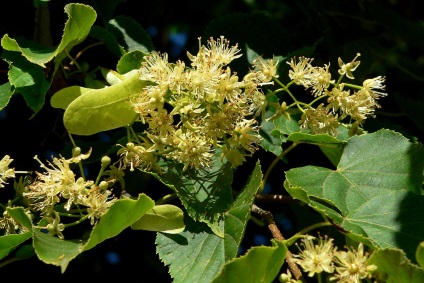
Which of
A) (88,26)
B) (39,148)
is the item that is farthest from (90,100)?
(39,148)

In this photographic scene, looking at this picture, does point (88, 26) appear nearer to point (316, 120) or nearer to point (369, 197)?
point (316, 120)

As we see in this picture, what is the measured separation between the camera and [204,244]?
1.61m

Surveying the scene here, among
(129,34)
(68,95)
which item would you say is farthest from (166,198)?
(129,34)

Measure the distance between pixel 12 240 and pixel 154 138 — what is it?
0.37m

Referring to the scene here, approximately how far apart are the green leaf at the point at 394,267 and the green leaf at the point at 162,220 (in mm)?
446

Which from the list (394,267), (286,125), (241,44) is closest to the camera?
(394,267)

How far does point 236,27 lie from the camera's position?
222 centimetres

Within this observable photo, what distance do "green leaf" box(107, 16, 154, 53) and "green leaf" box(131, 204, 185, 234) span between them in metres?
0.59

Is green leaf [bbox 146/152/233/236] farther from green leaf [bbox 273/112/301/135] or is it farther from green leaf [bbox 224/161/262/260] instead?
green leaf [bbox 273/112/301/135]

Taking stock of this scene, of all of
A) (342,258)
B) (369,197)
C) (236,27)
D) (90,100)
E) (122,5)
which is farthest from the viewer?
(122,5)

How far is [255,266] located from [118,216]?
29 centimetres

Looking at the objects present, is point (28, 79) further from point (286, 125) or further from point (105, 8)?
point (286, 125)

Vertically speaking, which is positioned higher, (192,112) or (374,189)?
(192,112)

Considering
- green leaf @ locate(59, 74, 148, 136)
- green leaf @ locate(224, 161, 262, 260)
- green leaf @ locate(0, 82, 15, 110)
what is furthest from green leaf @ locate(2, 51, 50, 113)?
green leaf @ locate(224, 161, 262, 260)
